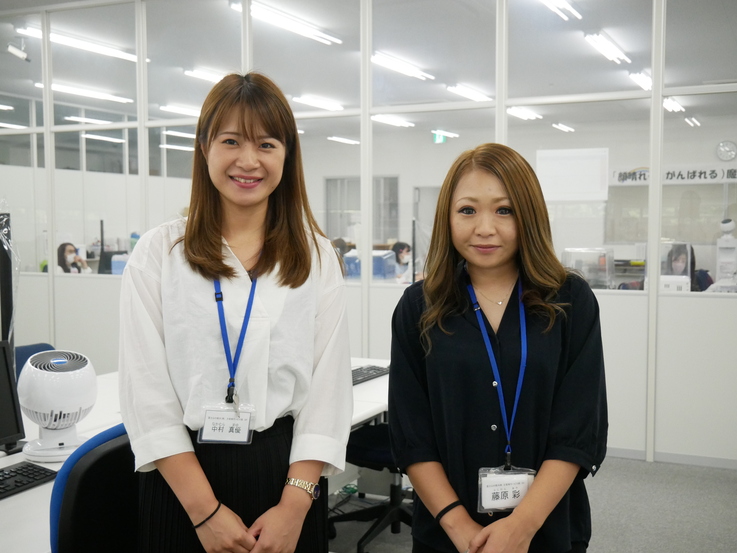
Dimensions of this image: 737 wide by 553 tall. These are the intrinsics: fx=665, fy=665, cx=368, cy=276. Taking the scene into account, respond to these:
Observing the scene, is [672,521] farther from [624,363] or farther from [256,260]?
[256,260]

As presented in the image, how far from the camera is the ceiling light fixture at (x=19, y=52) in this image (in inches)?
228

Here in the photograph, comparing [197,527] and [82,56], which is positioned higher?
[82,56]

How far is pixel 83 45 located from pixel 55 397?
4.78 meters

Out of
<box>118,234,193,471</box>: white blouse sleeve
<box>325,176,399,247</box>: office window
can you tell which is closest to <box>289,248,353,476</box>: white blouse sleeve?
<box>118,234,193,471</box>: white blouse sleeve

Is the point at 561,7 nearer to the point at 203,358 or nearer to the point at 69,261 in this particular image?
the point at 203,358

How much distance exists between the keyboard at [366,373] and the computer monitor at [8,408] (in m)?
1.35

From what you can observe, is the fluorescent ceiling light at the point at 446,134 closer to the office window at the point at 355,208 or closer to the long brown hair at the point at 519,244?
the office window at the point at 355,208

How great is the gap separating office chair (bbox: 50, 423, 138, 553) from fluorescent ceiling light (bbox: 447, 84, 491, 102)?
3.73m

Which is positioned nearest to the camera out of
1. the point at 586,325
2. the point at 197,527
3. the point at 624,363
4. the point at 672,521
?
the point at 197,527

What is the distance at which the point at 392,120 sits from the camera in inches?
190

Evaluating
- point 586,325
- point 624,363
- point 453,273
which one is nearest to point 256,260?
point 453,273

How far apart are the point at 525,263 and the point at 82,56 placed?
5.50 m

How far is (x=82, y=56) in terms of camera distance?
5.73m

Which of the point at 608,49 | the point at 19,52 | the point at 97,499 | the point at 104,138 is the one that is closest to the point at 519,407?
the point at 97,499
